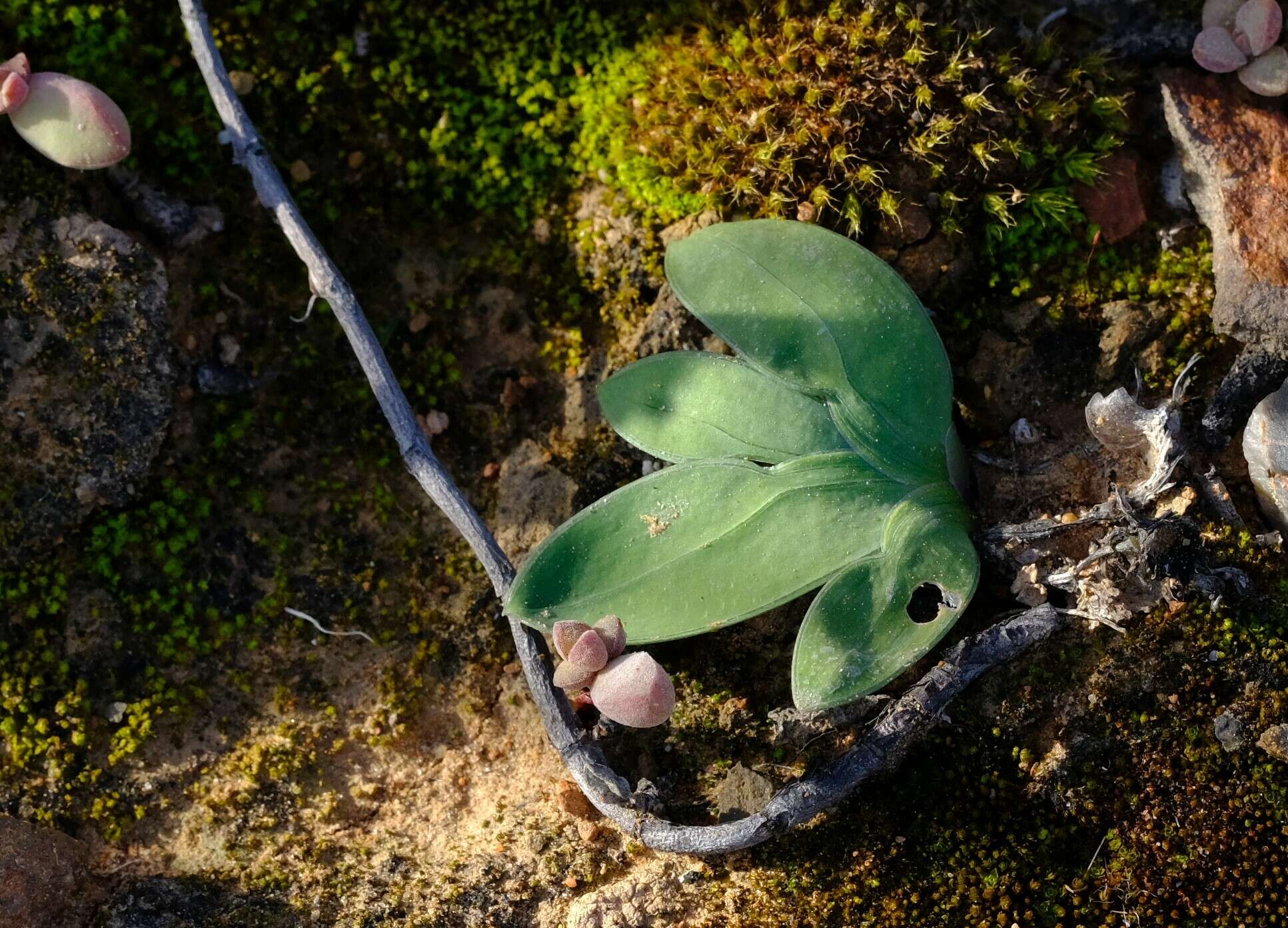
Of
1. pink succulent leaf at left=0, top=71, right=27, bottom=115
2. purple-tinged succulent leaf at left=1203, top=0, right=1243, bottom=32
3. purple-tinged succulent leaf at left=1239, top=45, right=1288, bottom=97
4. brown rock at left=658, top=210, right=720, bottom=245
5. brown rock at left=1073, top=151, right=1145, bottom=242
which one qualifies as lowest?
brown rock at left=1073, top=151, right=1145, bottom=242

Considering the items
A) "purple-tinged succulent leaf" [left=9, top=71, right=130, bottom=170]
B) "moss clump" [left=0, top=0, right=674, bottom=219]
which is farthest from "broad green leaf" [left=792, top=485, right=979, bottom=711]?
"purple-tinged succulent leaf" [left=9, top=71, right=130, bottom=170]

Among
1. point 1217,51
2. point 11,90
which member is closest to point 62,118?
point 11,90

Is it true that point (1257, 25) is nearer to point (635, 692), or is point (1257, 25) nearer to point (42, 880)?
point (635, 692)

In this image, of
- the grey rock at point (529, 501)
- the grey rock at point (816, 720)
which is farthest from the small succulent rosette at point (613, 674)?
the grey rock at point (529, 501)

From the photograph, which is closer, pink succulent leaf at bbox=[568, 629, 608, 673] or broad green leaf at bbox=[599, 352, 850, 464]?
pink succulent leaf at bbox=[568, 629, 608, 673]

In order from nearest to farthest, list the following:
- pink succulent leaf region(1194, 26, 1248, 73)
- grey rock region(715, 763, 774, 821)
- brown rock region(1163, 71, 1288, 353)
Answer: grey rock region(715, 763, 774, 821), brown rock region(1163, 71, 1288, 353), pink succulent leaf region(1194, 26, 1248, 73)

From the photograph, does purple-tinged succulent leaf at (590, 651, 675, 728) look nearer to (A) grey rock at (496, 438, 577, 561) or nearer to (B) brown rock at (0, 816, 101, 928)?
(A) grey rock at (496, 438, 577, 561)

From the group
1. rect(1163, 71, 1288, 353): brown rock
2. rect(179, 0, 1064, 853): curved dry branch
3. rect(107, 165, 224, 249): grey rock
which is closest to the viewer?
rect(179, 0, 1064, 853): curved dry branch
